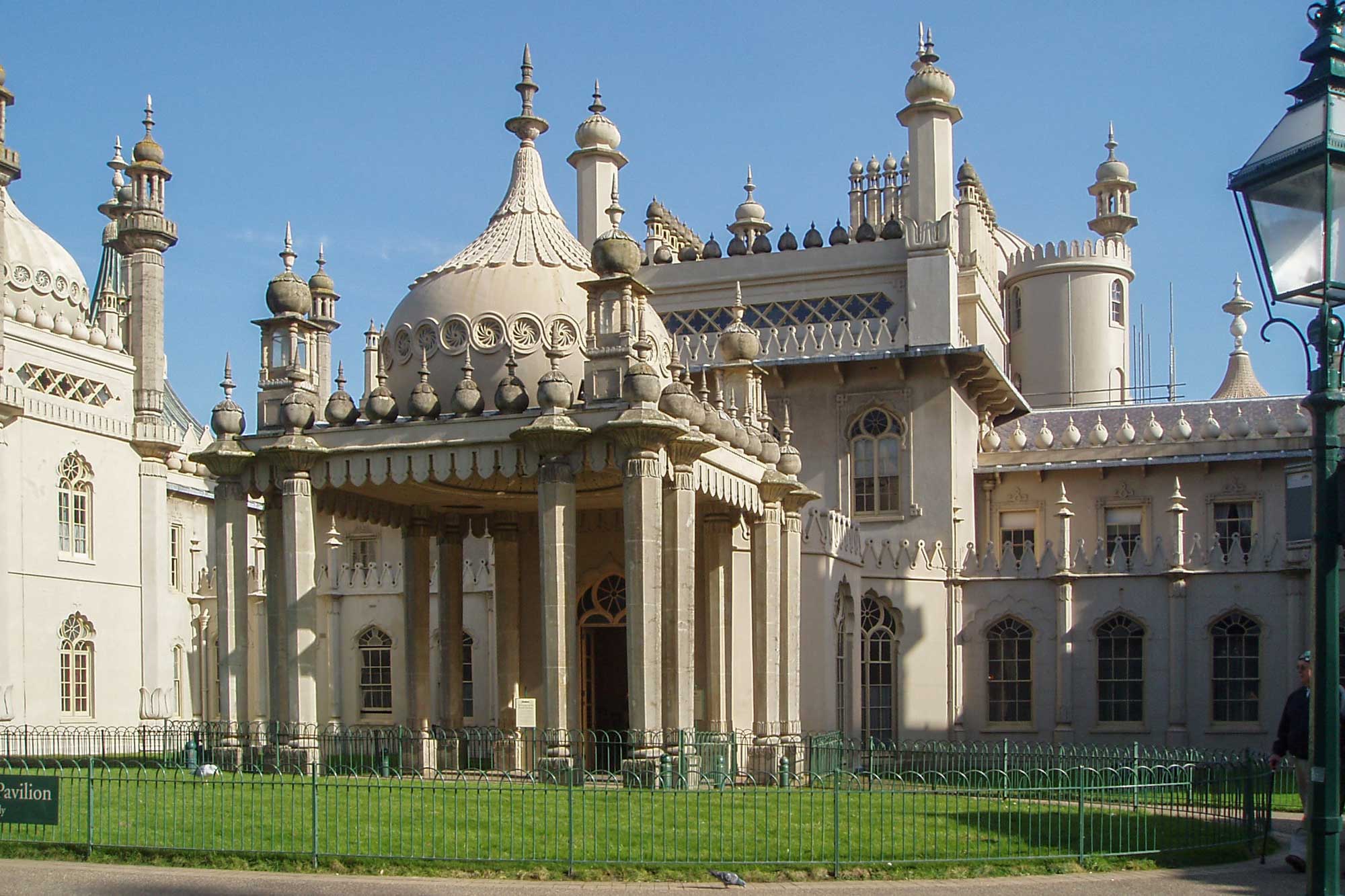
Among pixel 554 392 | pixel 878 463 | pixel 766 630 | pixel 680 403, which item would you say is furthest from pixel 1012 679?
pixel 554 392

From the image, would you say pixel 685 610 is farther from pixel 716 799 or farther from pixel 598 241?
pixel 598 241

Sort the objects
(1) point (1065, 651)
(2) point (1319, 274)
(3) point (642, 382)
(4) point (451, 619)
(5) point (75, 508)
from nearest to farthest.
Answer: (2) point (1319, 274)
(3) point (642, 382)
(4) point (451, 619)
(1) point (1065, 651)
(5) point (75, 508)

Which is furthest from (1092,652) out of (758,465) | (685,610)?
(685,610)

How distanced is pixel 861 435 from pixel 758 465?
12207mm

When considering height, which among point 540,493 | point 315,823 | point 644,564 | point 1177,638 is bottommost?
point 1177,638

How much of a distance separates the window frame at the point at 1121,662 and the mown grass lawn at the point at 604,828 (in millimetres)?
15184

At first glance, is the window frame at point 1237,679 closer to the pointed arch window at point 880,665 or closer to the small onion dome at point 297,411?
the pointed arch window at point 880,665

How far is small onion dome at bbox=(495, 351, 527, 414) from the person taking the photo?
19.8 meters

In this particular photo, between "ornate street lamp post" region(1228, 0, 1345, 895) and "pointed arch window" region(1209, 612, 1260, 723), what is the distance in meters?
23.9

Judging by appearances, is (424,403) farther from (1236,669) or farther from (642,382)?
(1236,669)

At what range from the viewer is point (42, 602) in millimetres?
36062

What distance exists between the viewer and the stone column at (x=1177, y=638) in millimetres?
30938

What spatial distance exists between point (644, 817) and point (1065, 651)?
60.3ft

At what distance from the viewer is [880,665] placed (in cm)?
3284
